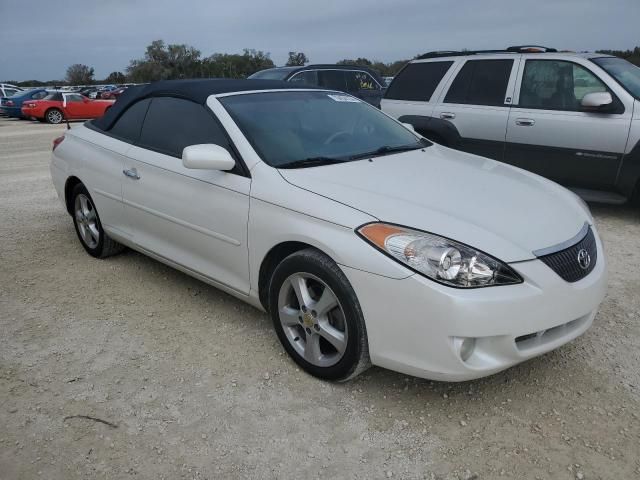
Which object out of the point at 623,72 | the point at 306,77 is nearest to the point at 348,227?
the point at 623,72

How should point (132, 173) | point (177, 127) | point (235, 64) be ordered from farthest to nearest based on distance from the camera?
point (235, 64) < point (132, 173) < point (177, 127)

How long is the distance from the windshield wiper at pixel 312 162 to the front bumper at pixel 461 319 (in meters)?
0.84

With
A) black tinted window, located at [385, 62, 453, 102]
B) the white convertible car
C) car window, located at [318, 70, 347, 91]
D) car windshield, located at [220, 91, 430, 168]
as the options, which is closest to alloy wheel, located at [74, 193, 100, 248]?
the white convertible car

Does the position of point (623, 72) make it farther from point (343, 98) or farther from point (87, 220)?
point (87, 220)

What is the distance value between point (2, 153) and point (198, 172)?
11.2 metres

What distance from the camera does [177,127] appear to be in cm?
383

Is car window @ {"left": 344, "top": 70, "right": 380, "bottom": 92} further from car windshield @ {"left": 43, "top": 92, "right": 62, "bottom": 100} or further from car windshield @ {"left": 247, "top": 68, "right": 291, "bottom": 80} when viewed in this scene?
car windshield @ {"left": 43, "top": 92, "right": 62, "bottom": 100}

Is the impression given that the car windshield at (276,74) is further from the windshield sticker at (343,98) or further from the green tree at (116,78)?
the green tree at (116,78)

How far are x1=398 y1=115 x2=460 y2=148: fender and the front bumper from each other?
4.18 m

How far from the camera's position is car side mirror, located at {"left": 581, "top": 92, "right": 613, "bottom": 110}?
545cm

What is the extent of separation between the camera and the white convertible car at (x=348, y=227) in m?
2.47

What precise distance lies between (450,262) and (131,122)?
292cm

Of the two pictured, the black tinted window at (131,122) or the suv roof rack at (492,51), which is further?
the suv roof rack at (492,51)

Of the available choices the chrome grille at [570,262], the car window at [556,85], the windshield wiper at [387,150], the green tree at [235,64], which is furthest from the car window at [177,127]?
the green tree at [235,64]
